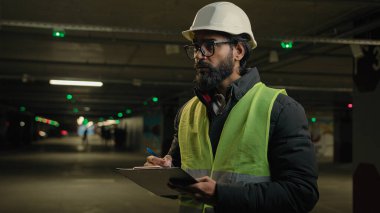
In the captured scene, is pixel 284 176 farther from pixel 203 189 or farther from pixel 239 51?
pixel 239 51

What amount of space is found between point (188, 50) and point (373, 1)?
4635mm

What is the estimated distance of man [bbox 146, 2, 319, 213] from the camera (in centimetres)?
164

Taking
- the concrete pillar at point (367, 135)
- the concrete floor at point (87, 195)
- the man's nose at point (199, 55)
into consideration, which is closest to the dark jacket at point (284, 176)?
the man's nose at point (199, 55)

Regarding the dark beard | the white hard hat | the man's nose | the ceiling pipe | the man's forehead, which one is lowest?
the dark beard

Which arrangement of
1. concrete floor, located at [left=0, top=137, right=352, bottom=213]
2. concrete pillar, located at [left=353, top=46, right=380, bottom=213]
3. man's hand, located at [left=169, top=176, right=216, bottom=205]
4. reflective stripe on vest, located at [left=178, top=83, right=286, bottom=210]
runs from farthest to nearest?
concrete floor, located at [left=0, top=137, right=352, bottom=213], concrete pillar, located at [left=353, top=46, right=380, bottom=213], reflective stripe on vest, located at [left=178, top=83, right=286, bottom=210], man's hand, located at [left=169, top=176, right=216, bottom=205]

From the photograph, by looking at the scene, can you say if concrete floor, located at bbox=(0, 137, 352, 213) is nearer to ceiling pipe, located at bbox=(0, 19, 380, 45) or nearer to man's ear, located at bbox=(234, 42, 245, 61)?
ceiling pipe, located at bbox=(0, 19, 380, 45)

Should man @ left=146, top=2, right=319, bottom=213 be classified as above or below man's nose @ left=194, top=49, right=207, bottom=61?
below

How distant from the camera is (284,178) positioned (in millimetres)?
1672

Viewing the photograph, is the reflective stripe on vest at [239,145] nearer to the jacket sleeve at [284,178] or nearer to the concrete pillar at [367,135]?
the jacket sleeve at [284,178]

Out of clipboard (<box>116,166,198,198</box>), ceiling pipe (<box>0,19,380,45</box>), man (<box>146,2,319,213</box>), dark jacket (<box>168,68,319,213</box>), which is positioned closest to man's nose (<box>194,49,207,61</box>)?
man (<box>146,2,319,213</box>)

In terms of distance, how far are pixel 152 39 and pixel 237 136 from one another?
7.59 metres

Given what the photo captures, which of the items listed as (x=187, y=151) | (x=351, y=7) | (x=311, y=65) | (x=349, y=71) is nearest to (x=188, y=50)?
(x=187, y=151)

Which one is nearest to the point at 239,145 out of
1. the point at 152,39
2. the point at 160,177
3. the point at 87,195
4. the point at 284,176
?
the point at 284,176

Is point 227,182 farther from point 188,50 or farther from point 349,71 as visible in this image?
point 349,71
